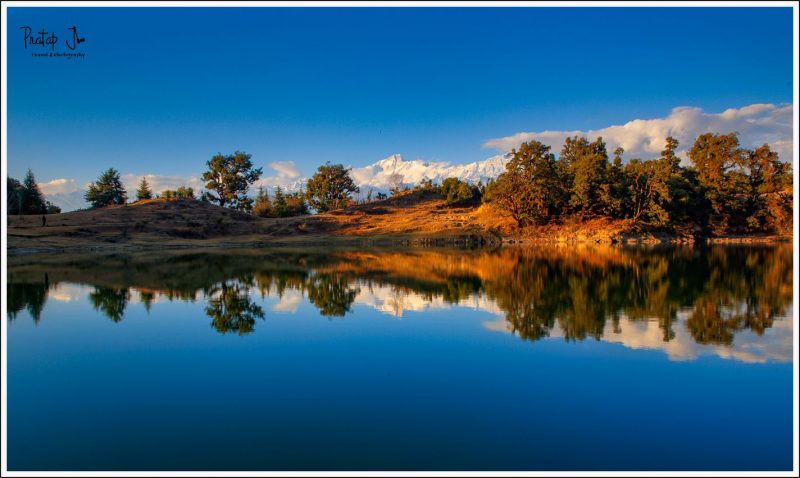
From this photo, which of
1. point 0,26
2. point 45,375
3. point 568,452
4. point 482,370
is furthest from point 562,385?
point 0,26

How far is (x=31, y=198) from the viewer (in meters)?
91.8

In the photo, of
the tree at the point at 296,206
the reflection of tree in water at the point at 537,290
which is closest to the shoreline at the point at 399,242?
the tree at the point at 296,206

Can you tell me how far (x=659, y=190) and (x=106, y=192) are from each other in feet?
377

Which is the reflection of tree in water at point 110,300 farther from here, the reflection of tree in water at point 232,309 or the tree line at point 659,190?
the tree line at point 659,190

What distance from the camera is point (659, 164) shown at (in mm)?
74375

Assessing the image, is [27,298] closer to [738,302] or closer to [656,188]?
[738,302]

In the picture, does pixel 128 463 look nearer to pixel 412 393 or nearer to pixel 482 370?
pixel 412 393

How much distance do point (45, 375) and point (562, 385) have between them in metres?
12.4

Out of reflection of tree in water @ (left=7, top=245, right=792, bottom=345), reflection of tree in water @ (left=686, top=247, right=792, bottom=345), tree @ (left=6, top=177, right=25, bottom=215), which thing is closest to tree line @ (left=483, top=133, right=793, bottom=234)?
reflection of tree in water @ (left=7, top=245, right=792, bottom=345)

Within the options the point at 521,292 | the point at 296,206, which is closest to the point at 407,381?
the point at 521,292

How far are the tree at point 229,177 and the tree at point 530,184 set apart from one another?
6287cm

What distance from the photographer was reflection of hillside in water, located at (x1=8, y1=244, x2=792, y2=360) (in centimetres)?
1628

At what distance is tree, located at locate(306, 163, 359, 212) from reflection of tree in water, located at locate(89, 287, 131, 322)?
87.2 meters

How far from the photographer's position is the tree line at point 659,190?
73.6 m
